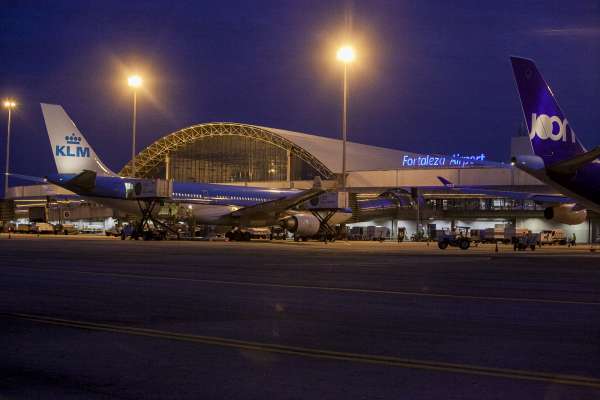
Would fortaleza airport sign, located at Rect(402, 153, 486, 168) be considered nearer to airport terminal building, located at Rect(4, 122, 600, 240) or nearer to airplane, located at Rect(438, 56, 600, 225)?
airport terminal building, located at Rect(4, 122, 600, 240)

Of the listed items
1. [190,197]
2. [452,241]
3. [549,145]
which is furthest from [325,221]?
[549,145]

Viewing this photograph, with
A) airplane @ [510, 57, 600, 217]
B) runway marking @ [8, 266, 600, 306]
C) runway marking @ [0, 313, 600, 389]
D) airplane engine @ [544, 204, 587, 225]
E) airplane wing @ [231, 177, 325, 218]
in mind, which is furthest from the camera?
airplane wing @ [231, 177, 325, 218]

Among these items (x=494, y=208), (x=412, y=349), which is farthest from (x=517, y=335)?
(x=494, y=208)

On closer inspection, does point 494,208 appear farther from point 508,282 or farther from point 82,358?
point 82,358

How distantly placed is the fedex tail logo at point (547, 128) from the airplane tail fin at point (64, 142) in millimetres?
33013

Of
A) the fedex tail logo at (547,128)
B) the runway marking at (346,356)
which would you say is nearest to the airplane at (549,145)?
the fedex tail logo at (547,128)

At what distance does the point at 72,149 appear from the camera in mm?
52062

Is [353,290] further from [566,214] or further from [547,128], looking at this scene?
[566,214]

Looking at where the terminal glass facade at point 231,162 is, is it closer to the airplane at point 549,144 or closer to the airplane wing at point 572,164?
the airplane at point 549,144

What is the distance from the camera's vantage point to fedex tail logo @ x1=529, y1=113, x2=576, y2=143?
1168 inches

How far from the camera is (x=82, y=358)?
301 inches

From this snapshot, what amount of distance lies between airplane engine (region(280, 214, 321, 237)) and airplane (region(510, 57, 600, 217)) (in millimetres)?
21064

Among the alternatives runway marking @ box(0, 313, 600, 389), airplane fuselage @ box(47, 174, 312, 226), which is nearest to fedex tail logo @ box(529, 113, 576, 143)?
runway marking @ box(0, 313, 600, 389)

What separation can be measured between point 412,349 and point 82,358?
139 inches
